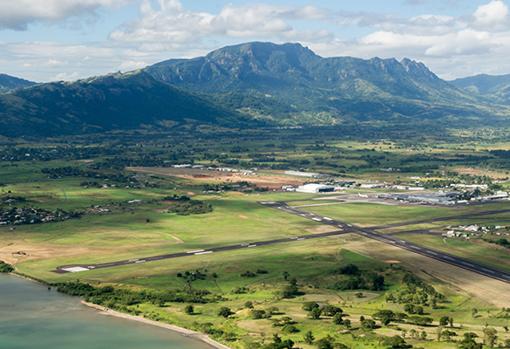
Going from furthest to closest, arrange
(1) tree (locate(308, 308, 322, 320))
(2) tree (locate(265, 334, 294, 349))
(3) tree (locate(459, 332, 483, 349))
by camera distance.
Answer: (1) tree (locate(308, 308, 322, 320)) → (2) tree (locate(265, 334, 294, 349)) → (3) tree (locate(459, 332, 483, 349))

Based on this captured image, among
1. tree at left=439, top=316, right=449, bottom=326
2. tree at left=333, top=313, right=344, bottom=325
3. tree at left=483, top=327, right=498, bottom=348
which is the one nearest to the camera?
tree at left=483, top=327, right=498, bottom=348

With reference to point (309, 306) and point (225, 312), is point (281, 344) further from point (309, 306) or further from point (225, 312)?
point (309, 306)

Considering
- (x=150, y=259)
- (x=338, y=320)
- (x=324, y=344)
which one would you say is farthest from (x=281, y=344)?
(x=150, y=259)

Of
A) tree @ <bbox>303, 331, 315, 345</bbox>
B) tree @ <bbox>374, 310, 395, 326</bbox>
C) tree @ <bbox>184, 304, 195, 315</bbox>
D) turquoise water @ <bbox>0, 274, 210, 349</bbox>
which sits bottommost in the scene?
turquoise water @ <bbox>0, 274, 210, 349</bbox>

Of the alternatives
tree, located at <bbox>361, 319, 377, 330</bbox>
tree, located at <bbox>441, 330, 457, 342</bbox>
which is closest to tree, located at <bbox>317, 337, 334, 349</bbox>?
tree, located at <bbox>361, 319, 377, 330</bbox>

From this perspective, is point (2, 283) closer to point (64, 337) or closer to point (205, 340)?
point (64, 337)

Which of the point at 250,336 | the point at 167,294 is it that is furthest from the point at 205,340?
the point at 167,294

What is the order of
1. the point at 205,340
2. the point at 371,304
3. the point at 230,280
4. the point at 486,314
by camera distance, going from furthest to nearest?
the point at 230,280 → the point at 371,304 → the point at 486,314 → the point at 205,340

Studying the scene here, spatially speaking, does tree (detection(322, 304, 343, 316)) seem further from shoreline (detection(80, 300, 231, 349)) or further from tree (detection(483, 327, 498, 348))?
tree (detection(483, 327, 498, 348))
